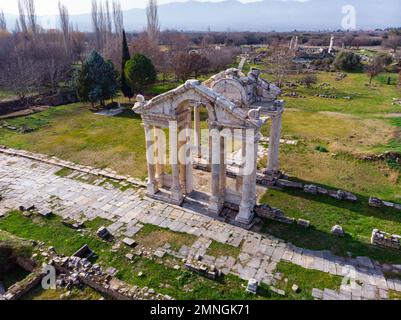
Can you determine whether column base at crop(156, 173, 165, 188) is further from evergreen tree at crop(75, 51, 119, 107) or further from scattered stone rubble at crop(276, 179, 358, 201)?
evergreen tree at crop(75, 51, 119, 107)

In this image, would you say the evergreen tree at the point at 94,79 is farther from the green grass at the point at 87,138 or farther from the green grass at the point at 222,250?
the green grass at the point at 222,250

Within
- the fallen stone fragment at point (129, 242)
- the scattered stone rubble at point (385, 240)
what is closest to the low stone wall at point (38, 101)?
the fallen stone fragment at point (129, 242)

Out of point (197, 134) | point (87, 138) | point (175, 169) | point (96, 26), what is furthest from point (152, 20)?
point (175, 169)

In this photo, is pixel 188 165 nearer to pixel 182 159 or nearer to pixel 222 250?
pixel 182 159

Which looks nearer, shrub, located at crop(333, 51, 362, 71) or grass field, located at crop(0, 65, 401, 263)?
grass field, located at crop(0, 65, 401, 263)

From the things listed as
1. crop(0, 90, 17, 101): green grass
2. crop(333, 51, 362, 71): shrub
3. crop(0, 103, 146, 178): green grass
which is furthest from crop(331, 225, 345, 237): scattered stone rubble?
crop(333, 51, 362, 71): shrub
